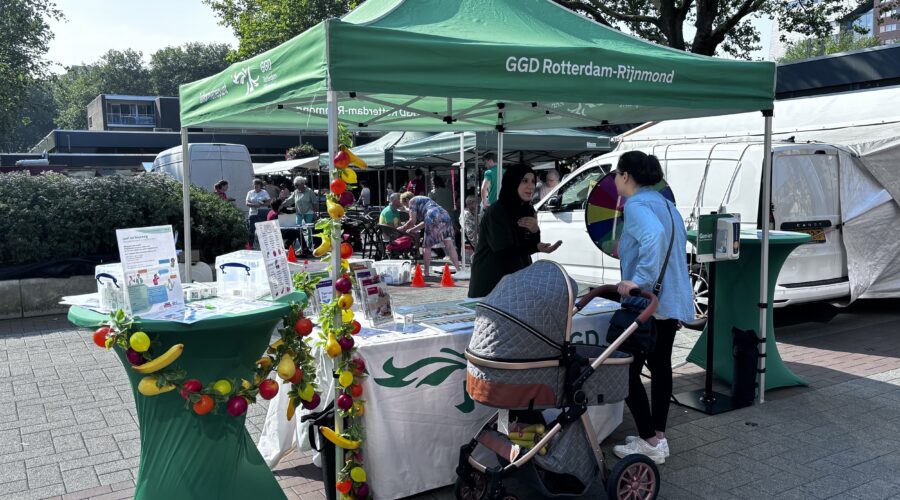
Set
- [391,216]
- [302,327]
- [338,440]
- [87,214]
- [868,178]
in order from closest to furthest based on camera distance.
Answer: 1. [302,327]
2. [338,440]
3. [868,178]
4. [87,214]
5. [391,216]

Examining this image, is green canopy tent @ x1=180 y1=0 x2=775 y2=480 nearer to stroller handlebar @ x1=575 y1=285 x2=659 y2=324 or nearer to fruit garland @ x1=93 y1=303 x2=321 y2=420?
fruit garland @ x1=93 y1=303 x2=321 y2=420

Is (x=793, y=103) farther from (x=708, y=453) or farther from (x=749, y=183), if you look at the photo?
(x=708, y=453)

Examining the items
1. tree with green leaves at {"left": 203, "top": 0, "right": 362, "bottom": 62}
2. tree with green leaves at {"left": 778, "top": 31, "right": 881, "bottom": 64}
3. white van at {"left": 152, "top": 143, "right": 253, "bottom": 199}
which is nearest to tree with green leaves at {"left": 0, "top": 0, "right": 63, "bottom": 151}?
tree with green leaves at {"left": 203, "top": 0, "right": 362, "bottom": 62}

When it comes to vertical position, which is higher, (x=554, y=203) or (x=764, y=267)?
(x=554, y=203)

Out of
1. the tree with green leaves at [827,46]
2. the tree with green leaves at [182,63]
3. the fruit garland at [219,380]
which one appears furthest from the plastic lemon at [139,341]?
the tree with green leaves at [182,63]

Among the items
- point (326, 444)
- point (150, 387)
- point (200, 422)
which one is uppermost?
point (150, 387)

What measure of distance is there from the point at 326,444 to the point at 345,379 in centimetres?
48

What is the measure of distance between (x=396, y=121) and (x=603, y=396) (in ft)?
14.6

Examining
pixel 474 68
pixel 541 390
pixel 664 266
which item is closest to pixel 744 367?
pixel 664 266

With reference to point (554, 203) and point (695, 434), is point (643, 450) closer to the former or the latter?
point (695, 434)

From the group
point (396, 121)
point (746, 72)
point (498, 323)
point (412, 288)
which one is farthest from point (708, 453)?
point (412, 288)

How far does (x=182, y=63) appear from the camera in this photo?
98.8 meters

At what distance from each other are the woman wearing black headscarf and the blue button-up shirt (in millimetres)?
726

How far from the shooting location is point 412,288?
419 inches
